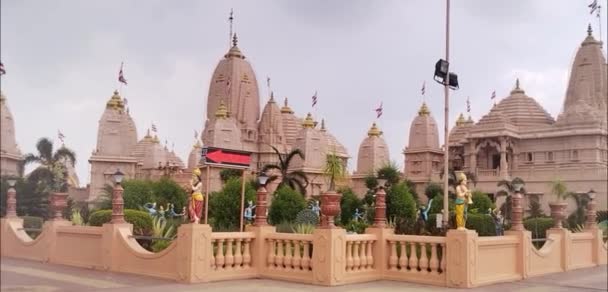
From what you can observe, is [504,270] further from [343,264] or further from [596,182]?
[596,182]

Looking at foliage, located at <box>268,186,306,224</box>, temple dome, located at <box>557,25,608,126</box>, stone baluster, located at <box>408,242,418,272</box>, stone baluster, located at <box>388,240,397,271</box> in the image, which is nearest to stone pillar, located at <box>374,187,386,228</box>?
stone baluster, located at <box>388,240,397,271</box>

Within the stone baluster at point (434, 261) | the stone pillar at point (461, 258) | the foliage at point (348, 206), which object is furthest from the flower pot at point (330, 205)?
the foliage at point (348, 206)

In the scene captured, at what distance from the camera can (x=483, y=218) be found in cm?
2464

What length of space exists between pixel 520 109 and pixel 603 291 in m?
39.2

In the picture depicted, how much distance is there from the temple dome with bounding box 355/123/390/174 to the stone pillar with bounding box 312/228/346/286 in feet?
119

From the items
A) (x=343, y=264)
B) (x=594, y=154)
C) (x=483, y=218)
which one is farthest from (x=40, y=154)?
(x=594, y=154)

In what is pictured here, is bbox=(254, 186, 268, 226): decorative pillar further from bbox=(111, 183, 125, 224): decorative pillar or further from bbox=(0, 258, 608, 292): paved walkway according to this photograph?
bbox=(111, 183, 125, 224): decorative pillar

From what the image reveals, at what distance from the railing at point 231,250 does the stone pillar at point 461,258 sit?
12.5ft

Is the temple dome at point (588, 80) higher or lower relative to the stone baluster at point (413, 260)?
higher

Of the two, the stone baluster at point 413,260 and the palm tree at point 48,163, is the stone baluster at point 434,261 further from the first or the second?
the palm tree at point 48,163

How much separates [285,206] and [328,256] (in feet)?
52.0

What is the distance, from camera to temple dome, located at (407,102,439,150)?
49156 millimetres

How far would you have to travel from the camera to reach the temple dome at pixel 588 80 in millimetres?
45344

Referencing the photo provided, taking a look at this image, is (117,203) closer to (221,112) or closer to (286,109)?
(221,112)
